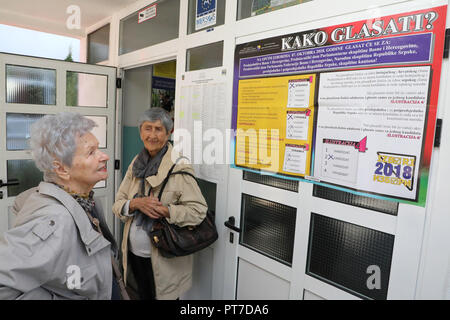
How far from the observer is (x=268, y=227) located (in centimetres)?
179

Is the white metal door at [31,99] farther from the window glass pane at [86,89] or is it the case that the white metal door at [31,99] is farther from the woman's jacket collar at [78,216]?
the woman's jacket collar at [78,216]

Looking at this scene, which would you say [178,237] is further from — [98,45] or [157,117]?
[98,45]

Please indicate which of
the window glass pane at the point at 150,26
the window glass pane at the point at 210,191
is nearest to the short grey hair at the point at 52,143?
the window glass pane at the point at 210,191

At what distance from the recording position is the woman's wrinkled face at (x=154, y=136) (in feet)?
6.81

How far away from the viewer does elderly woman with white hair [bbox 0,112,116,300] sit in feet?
2.94

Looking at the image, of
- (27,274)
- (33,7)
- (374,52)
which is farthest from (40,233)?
(33,7)

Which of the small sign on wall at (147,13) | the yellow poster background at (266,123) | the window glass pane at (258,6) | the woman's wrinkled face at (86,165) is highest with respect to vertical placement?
the small sign on wall at (147,13)

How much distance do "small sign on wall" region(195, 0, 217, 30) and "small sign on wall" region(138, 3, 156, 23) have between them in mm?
689

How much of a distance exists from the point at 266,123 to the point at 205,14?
101 centimetres

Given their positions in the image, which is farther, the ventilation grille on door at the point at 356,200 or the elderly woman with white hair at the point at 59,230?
the ventilation grille on door at the point at 356,200

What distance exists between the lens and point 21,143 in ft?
9.08

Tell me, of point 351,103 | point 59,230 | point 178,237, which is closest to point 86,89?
point 178,237

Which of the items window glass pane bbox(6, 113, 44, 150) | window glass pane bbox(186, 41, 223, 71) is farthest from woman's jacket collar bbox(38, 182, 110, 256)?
window glass pane bbox(6, 113, 44, 150)

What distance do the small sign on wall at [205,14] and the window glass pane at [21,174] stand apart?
6.78 ft
